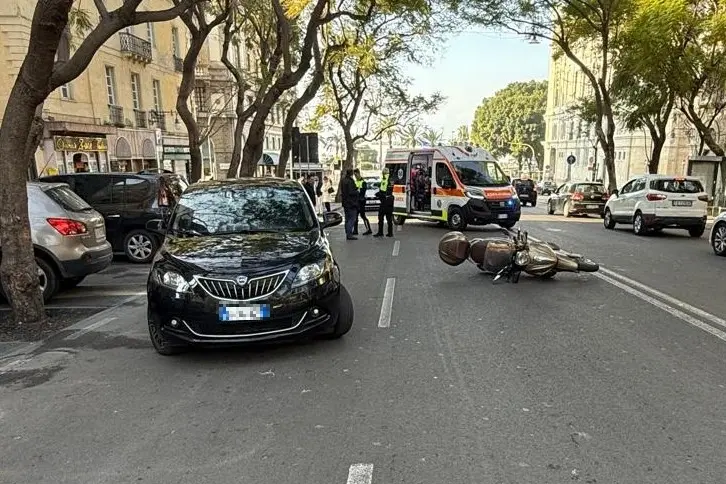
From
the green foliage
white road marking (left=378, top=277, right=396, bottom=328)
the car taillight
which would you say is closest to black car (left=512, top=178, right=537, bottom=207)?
white road marking (left=378, top=277, right=396, bottom=328)

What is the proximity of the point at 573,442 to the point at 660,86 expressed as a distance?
19.9 meters

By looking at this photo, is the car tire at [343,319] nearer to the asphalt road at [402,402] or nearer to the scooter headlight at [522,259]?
the asphalt road at [402,402]

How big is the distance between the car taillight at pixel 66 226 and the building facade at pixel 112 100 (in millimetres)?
7179

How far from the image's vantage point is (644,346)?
17.8 ft

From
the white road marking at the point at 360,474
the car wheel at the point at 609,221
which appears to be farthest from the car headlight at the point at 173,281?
the car wheel at the point at 609,221

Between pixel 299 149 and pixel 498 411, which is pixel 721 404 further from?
pixel 299 149

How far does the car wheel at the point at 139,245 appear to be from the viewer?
11398 mm

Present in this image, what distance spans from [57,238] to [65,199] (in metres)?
0.81

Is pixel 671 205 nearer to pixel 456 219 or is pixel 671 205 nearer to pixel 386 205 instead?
pixel 456 219

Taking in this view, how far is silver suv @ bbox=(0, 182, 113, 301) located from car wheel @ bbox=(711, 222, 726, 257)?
12394 mm

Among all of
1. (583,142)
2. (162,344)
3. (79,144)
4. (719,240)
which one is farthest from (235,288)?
(583,142)

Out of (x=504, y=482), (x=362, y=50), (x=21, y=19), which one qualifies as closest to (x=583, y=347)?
(x=504, y=482)

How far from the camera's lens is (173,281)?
5.08 meters

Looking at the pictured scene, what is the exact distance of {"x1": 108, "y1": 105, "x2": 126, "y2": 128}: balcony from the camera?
2264 centimetres
